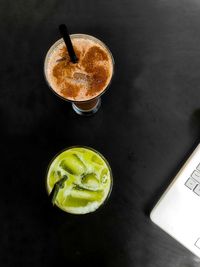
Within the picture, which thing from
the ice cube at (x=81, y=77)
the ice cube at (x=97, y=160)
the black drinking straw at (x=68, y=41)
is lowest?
the ice cube at (x=97, y=160)

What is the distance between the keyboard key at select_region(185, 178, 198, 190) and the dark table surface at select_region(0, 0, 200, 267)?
0.06 meters

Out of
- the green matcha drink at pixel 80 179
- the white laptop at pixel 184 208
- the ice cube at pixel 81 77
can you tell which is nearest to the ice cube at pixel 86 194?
the green matcha drink at pixel 80 179

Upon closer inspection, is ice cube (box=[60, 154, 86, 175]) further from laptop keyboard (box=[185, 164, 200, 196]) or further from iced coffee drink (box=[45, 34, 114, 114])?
A: laptop keyboard (box=[185, 164, 200, 196])

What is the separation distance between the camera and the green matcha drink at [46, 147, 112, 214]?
110cm

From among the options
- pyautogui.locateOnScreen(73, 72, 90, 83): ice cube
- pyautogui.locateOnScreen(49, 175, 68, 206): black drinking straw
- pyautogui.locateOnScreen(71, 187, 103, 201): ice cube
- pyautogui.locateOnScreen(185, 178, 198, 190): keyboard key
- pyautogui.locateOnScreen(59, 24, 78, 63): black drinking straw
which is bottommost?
pyautogui.locateOnScreen(71, 187, 103, 201): ice cube

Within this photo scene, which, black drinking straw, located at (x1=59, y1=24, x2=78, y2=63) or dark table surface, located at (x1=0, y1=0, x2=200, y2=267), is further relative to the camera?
dark table surface, located at (x1=0, y1=0, x2=200, y2=267)

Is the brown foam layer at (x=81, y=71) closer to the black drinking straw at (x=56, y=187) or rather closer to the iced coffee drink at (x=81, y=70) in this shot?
the iced coffee drink at (x=81, y=70)

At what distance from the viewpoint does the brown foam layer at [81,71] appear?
42.8 inches

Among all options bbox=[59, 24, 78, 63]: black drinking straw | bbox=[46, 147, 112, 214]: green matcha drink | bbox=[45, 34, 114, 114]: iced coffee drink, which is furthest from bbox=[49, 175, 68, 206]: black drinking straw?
bbox=[59, 24, 78, 63]: black drinking straw

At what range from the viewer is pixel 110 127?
114 cm

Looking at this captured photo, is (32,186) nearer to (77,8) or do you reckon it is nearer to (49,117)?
(49,117)

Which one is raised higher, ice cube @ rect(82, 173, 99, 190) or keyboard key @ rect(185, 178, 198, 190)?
keyboard key @ rect(185, 178, 198, 190)

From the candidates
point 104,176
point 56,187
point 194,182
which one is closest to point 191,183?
point 194,182

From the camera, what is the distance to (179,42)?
3.80ft
